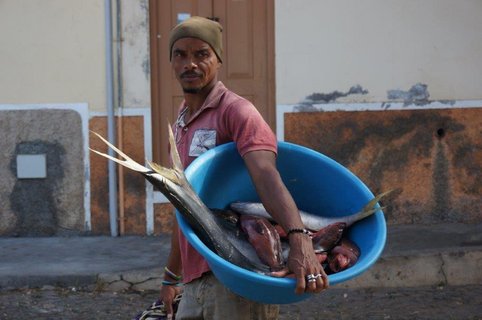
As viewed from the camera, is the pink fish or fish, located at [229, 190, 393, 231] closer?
the pink fish

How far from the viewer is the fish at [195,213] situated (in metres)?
2.51

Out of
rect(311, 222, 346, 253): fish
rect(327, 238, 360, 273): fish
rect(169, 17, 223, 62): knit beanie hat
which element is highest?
rect(169, 17, 223, 62): knit beanie hat

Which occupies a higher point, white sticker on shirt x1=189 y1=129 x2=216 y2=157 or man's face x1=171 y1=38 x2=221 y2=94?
man's face x1=171 y1=38 x2=221 y2=94

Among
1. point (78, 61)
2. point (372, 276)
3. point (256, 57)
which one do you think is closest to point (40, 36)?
point (78, 61)

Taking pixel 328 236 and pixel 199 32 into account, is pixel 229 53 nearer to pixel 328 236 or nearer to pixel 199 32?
pixel 199 32

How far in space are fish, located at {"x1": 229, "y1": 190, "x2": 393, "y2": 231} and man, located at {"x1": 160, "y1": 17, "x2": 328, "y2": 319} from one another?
0.78 feet

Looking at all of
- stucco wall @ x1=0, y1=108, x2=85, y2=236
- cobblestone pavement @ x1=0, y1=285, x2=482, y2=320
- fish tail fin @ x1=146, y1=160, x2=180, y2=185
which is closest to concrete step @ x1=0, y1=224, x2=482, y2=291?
cobblestone pavement @ x1=0, y1=285, x2=482, y2=320

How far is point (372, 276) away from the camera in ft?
19.9

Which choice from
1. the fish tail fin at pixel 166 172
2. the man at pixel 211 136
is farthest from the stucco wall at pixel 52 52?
the fish tail fin at pixel 166 172

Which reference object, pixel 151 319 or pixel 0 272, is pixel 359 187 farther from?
A: pixel 0 272

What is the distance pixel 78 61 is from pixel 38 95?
18.5 inches

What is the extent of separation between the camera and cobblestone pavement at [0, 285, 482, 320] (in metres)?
5.44

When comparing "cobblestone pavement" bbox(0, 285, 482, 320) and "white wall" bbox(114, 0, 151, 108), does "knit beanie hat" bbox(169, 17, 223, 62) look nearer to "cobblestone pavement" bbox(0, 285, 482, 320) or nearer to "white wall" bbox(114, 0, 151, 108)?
"cobblestone pavement" bbox(0, 285, 482, 320)

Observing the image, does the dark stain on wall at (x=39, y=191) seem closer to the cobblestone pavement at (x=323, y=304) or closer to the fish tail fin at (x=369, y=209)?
the cobblestone pavement at (x=323, y=304)
